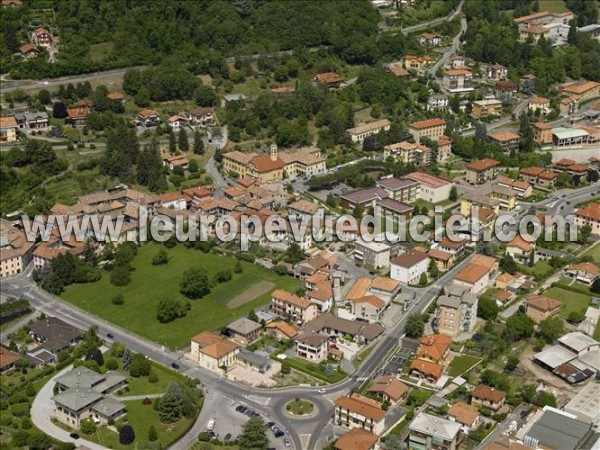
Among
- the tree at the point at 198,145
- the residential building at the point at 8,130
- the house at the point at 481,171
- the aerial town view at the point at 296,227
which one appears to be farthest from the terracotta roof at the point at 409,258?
the residential building at the point at 8,130

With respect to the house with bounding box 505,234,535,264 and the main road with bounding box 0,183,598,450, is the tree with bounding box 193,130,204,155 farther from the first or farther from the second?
the house with bounding box 505,234,535,264

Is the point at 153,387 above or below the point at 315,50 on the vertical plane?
below

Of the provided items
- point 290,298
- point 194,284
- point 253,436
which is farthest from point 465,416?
point 194,284

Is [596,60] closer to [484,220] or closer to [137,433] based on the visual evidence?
[484,220]

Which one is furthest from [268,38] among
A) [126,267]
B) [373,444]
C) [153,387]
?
[373,444]

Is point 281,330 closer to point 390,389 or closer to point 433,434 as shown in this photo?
point 390,389

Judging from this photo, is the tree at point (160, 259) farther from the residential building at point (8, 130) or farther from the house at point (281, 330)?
the residential building at point (8, 130)

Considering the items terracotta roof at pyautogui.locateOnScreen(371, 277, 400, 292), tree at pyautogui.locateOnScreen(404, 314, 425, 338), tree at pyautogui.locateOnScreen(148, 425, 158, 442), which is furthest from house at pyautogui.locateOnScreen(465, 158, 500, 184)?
tree at pyautogui.locateOnScreen(148, 425, 158, 442)
